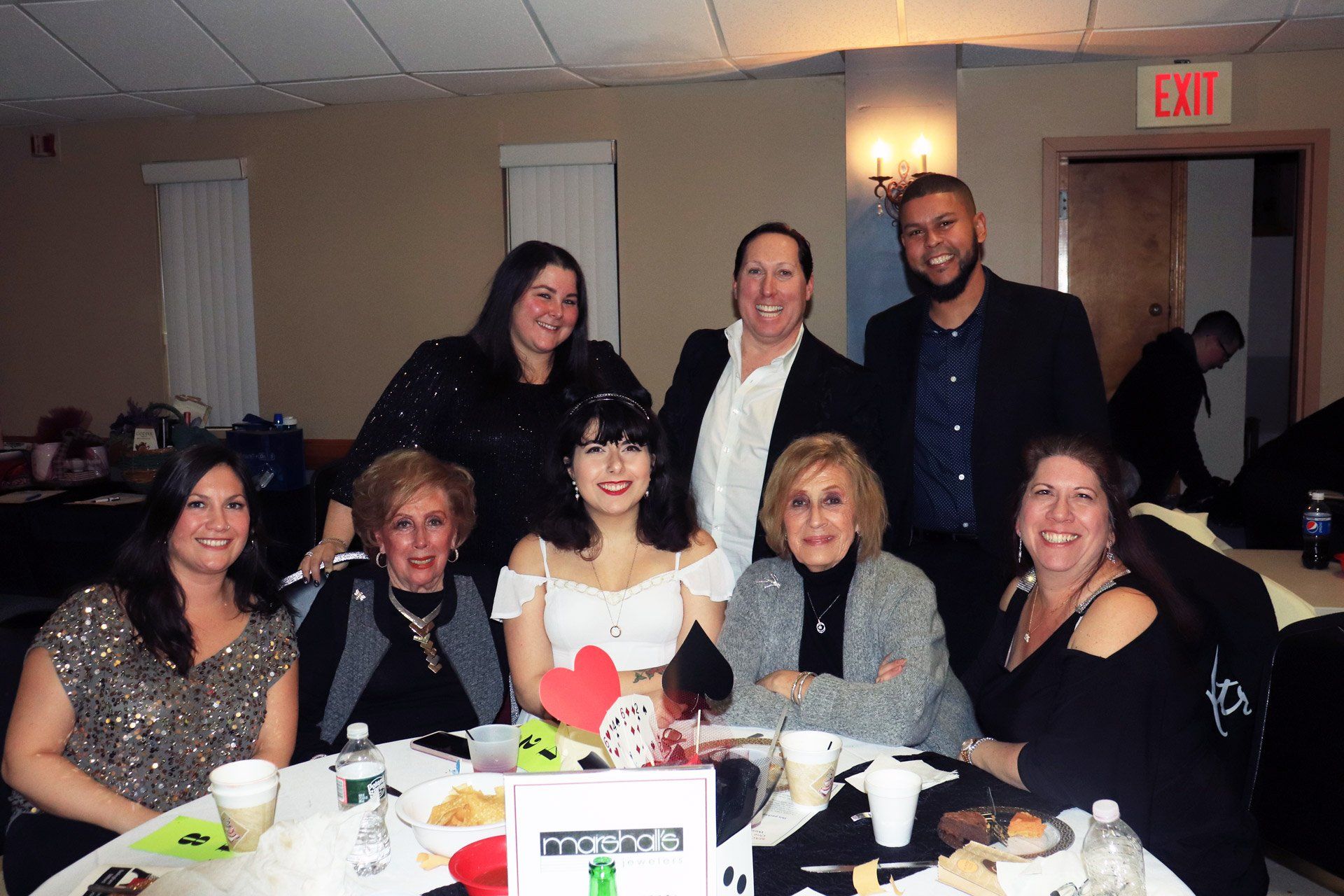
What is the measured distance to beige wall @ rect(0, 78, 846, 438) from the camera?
5.61 m

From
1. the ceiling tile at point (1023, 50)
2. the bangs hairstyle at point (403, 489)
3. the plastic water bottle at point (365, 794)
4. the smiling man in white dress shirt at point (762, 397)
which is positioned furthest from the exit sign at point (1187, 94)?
the plastic water bottle at point (365, 794)

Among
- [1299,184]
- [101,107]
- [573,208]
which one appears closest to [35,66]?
[101,107]

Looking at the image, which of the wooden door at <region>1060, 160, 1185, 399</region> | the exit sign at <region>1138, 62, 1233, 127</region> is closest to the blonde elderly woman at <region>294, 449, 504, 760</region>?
the exit sign at <region>1138, 62, 1233, 127</region>

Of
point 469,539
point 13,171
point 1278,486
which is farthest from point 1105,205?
point 13,171

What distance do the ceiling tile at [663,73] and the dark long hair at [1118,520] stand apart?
141 inches

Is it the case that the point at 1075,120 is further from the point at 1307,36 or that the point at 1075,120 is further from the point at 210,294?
the point at 210,294

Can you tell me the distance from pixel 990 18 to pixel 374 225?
3.50 meters

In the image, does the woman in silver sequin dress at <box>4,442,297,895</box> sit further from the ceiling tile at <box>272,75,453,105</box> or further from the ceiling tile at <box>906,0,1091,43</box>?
the ceiling tile at <box>272,75,453,105</box>

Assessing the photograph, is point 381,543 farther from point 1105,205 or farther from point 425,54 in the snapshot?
point 1105,205

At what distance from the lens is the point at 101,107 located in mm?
6156

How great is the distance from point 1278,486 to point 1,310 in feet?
23.7

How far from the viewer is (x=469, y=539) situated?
2.86 meters

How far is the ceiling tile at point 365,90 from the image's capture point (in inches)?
220

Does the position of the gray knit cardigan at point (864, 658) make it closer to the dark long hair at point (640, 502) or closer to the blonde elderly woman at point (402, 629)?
the dark long hair at point (640, 502)
